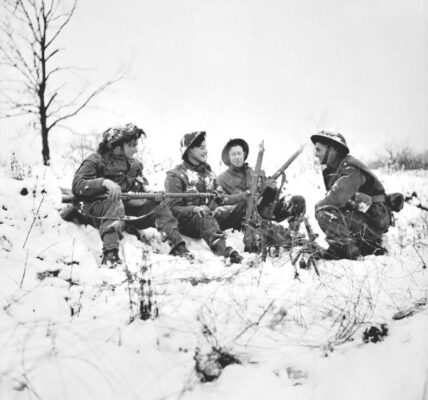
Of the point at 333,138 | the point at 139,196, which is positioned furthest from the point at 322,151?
the point at 139,196

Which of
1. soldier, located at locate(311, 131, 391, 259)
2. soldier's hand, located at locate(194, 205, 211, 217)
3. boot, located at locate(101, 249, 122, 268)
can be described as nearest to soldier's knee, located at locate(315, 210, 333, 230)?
soldier, located at locate(311, 131, 391, 259)

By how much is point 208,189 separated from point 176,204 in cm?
66

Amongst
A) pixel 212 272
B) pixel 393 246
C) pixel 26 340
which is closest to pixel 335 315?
pixel 212 272

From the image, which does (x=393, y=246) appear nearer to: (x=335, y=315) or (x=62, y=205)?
(x=335, y=315)

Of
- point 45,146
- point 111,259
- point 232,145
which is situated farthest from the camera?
point 45,146

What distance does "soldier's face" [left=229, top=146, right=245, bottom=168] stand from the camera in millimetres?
5562

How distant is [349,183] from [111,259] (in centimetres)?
274

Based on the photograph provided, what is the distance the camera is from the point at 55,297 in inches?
81.4

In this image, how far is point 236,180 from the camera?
5543mm

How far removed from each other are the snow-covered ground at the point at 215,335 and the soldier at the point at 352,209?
0.96 metres

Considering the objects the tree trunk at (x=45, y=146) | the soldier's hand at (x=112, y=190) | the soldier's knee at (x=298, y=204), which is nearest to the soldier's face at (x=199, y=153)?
the soldier's knee at (x=298, y=204)

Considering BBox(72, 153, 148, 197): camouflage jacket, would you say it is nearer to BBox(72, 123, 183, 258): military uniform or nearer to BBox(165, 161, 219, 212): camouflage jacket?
BBox(72, 123, 183, 258): military uniform

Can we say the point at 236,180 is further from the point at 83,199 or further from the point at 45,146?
the point at 45,146

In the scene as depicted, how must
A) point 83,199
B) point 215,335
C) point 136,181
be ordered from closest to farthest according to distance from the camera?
point 215,335 < point 83,199 < point 136,181
